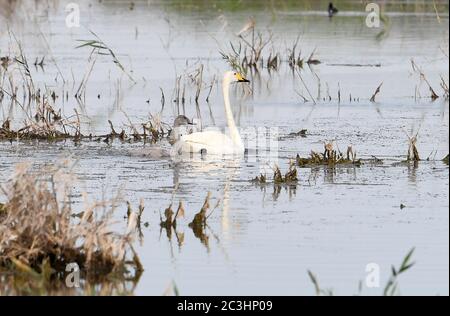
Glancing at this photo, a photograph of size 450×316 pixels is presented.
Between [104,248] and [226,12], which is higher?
[226,12]

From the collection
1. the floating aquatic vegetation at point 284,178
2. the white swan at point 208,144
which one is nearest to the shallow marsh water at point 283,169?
the floating aquatic vegetation at point 284,178

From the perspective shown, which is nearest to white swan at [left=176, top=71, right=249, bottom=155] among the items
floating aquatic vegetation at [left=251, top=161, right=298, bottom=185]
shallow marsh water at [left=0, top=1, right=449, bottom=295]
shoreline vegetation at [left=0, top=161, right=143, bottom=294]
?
shallow marsh water at [left=0, top=1, right=449, bottom=295]

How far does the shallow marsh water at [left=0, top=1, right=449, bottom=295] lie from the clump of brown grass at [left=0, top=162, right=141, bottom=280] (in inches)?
13.1

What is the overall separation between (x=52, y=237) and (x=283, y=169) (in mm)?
4718

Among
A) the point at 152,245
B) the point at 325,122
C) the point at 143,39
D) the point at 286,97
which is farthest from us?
the point at 143,39

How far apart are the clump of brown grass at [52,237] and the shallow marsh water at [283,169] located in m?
0.33

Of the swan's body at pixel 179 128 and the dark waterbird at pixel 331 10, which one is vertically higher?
the dark waterbird at pixel 331 10

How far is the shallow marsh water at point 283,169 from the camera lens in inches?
329

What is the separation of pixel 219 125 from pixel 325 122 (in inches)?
54.9

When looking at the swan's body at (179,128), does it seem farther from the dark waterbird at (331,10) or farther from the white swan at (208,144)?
the dark waterbird at (331,10)

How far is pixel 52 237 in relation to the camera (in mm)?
8039
